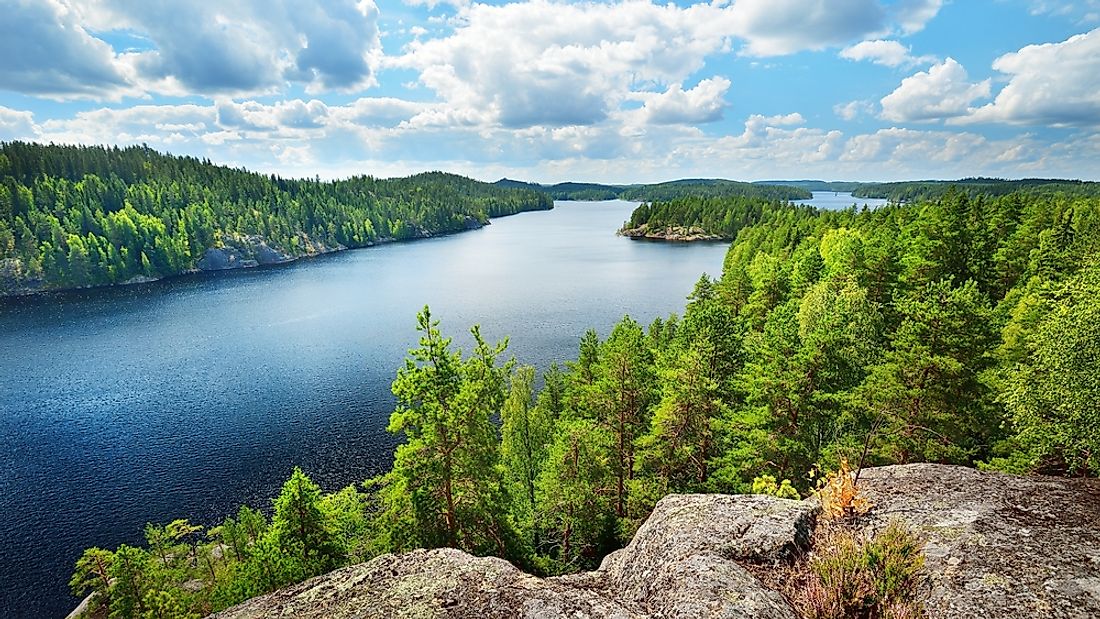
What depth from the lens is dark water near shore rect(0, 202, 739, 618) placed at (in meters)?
32.9

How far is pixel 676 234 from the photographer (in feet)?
520

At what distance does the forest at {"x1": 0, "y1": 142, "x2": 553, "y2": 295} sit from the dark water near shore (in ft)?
43.4

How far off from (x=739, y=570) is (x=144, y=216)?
15514 cm

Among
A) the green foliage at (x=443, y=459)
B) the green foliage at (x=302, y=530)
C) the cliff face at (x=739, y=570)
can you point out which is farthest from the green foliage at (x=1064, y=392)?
the green foliage at (x=302, y=530)

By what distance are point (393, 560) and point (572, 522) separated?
12.8 m

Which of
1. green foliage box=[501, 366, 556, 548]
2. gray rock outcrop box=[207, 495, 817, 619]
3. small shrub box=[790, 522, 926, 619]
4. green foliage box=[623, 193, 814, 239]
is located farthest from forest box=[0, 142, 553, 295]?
small shrub box=[790, 522, 926, 619]

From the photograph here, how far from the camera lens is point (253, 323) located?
71562 mm

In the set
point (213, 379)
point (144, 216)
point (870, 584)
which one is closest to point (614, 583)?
point (870, 584)

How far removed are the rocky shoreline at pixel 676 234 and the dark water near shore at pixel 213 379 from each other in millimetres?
49816

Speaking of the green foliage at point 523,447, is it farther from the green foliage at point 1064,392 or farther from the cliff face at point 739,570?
the green foliage at point 1064,392

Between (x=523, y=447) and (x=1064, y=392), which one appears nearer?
(x=1064, y=392)

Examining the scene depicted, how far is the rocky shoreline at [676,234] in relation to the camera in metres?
156

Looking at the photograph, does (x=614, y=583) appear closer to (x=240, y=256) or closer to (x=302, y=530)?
(x=302, y=530)

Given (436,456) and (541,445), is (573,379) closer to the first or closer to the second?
(541,445)
